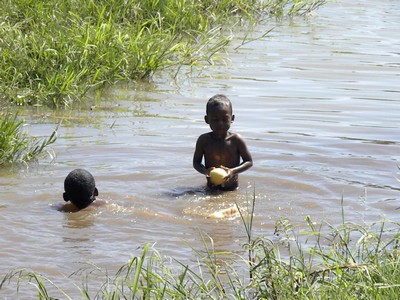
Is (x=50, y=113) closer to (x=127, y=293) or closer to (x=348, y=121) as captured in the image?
(x=348, y=121)

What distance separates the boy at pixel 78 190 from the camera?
6.67 meters

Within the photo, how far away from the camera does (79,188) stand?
6.67m

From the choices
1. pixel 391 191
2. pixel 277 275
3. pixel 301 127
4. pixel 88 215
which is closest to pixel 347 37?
pixel 301 127

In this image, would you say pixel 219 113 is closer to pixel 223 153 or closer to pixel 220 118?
pixel 220 118

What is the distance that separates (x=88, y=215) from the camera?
663cm

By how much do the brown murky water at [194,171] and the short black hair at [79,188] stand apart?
113mm

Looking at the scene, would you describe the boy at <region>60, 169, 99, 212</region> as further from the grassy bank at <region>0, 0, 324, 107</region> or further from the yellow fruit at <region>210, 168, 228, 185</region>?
the grassy bank at <region>0, 0, 324, 107</region>

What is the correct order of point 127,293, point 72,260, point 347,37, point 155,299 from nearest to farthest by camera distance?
point 155,299 → point 127,293 → point 72,260 → point 347,37

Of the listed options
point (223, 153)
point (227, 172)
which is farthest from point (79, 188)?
point (223, 153)

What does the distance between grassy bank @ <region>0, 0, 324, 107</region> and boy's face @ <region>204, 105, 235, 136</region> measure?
2.25 metres

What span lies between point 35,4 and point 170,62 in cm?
162

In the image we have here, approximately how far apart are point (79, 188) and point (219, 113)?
1.21 meters

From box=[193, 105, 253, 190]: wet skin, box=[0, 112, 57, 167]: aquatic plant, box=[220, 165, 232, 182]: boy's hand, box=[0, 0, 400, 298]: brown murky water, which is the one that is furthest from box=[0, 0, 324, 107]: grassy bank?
box=[220, 165, 232, 182]: boy's hand

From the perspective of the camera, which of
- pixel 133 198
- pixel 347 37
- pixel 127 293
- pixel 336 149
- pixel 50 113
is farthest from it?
pixel 347 37
